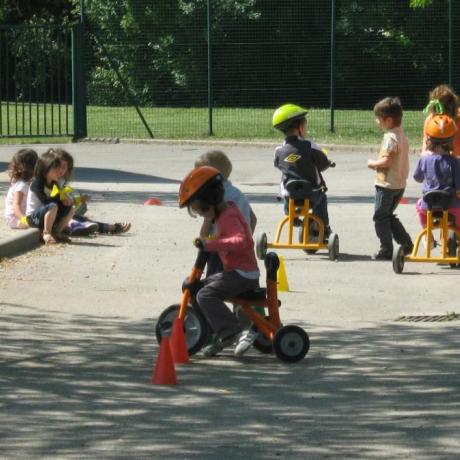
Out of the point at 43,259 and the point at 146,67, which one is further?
the point at 146,67

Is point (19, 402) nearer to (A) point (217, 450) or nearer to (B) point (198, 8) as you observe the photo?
(A) point (217, 450)

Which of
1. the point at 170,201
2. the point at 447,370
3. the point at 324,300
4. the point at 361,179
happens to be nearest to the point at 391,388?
the point at 447,370

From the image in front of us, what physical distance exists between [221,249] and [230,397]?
3.86ft

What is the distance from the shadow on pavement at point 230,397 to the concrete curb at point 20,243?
328 centimetres

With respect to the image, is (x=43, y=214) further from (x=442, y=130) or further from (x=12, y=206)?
(x=442, y=130)

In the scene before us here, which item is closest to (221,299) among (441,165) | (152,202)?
(441,165)

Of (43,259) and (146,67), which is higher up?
(146,67)

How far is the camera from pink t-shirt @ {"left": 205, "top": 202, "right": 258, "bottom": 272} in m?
8.05

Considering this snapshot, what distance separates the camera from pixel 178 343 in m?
7.90

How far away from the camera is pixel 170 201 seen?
17281mm

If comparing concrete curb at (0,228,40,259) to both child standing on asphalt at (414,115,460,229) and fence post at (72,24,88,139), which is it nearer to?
child standing on asphalt at (414,115,460,229)

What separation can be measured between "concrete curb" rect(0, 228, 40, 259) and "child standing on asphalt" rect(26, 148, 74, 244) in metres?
0.10

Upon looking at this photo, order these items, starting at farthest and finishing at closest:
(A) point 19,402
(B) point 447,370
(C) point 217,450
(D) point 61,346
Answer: (D) point 61,346, (B) point 447,370, (A) point 19,402, (C) point 217,450

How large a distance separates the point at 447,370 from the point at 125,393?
1891 millimetres
